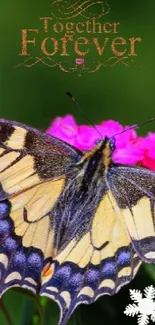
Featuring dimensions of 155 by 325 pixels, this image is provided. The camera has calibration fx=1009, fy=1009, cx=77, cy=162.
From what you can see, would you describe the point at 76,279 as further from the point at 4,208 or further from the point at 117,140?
the point at 117,140

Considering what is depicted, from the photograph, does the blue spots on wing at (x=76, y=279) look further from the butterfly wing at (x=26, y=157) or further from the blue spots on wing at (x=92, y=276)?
the butterfly wing at (x=26, y=157)

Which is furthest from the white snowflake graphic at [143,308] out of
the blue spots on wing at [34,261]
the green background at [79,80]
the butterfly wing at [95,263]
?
the green background at [79,80]

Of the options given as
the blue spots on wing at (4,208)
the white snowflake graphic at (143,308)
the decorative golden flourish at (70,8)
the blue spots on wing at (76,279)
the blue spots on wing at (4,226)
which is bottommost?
the white snowflake graphic at (143,308)

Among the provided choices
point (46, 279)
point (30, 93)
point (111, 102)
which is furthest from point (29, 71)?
point (46, 279)

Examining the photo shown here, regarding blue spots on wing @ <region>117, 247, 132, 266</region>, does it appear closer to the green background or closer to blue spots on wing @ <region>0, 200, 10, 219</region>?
blue spots on wing @ <region>0, 200, 10, 219</region>

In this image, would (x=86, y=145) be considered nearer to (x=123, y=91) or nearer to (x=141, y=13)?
(x=123, y=91)

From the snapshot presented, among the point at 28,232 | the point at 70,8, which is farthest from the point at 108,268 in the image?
the point at 70,8
